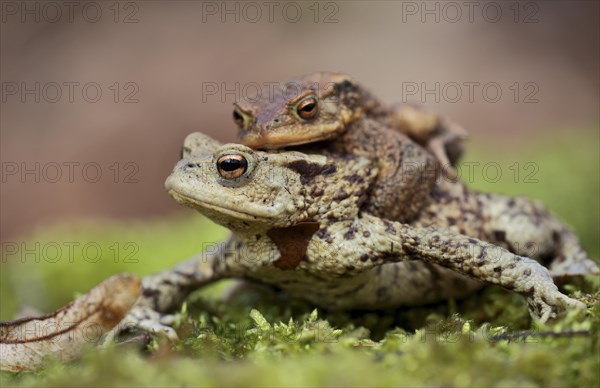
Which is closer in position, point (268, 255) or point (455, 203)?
point (268, 255)

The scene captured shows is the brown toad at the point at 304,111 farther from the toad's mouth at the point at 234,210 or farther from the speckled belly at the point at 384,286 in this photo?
the speckled belly at the point at 384,286

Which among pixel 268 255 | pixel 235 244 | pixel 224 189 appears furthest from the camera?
pixel 235 244

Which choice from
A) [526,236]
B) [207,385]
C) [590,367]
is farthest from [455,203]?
[207,385]

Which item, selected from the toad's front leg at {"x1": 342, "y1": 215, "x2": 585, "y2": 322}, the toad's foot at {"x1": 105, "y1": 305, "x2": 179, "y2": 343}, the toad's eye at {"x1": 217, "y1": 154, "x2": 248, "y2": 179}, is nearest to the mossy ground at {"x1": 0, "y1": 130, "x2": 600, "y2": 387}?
A: the toad's foot at {"x1": 105, "y1": 305, "x2": 179, "y2": 343}

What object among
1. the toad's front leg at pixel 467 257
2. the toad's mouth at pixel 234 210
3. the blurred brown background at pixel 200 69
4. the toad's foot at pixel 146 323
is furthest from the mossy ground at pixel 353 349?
the blurred brown background at pixel 200 69

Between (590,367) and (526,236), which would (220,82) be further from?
(590,367)

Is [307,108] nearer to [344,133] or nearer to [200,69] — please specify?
[344,133]
